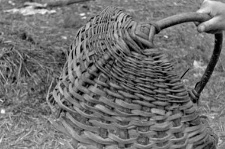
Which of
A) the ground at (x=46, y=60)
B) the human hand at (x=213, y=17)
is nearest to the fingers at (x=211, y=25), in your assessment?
the human hand at (x=213, y=17)

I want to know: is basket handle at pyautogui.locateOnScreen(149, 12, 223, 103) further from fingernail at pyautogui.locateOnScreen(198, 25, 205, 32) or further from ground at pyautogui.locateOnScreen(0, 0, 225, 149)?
ground at pyautogui.locateOnScreen(0, 0, 225, 149)

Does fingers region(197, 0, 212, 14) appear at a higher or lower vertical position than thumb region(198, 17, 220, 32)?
higher

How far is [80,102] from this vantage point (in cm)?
83

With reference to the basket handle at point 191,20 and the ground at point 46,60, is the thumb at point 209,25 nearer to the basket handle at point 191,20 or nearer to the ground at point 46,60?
the basket handle at point 191,20

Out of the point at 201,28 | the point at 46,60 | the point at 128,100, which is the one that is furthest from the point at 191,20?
the point at 46,60

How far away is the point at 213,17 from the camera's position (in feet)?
3.28

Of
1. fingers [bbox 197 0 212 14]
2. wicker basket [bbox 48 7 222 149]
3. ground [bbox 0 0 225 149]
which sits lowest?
ground [bbox 0 0 225 149]

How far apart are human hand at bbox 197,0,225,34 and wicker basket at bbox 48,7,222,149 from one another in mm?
156

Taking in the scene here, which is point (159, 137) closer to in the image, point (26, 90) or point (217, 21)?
point (217, 21)

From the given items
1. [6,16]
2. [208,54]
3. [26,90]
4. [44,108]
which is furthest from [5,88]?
[208,54]

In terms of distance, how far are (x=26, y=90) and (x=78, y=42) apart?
3.84 ft

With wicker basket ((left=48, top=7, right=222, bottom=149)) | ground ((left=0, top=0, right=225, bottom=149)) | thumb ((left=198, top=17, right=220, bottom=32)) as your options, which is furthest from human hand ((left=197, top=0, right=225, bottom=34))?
ground ((left=0, top=0, right=225, bottom=149))

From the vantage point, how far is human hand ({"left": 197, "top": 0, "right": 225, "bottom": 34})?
96 centimetres

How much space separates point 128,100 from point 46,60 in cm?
154
